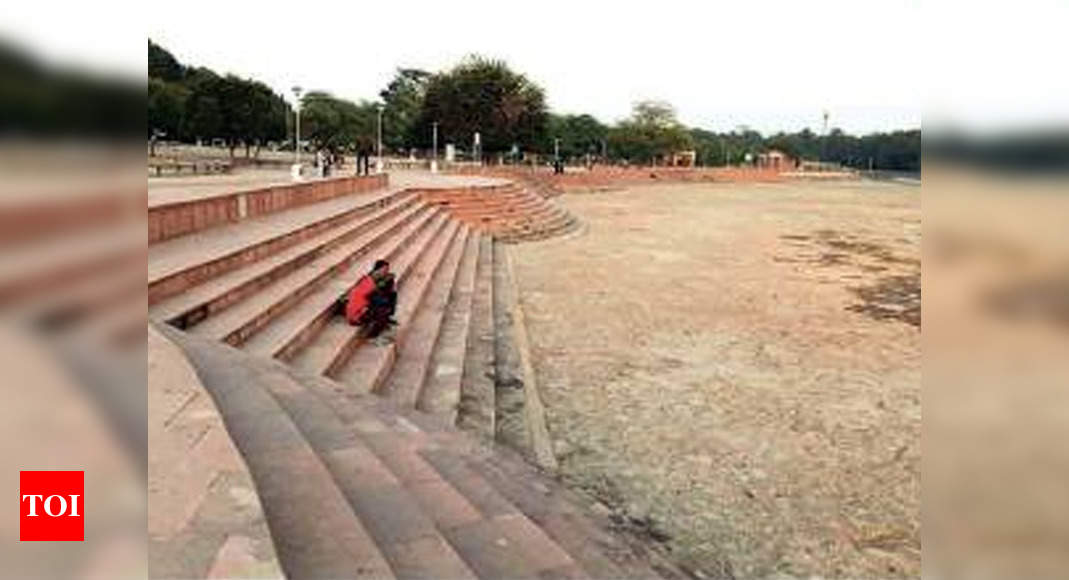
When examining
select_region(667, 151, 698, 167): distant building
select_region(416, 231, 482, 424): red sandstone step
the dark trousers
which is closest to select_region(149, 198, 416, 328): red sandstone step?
the dark trousers

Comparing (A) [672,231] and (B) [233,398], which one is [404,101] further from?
(B) [233,398]

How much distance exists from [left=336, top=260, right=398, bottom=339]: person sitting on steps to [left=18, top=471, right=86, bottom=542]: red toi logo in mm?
Answer: 7064

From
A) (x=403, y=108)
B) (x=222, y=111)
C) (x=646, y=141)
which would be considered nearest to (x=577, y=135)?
(x=646, y=141)

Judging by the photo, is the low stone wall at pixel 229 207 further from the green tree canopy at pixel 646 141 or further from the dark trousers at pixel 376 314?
the green tree canopy at pixel 646 141

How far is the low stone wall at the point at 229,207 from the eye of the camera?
9492 mm

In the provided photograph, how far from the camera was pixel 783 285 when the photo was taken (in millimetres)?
17391

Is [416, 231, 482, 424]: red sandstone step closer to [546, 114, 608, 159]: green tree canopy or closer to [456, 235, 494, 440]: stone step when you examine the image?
[456, 235, 494, 440]: stone step

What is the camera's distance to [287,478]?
428 centimetres

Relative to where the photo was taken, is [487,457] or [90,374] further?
[487,457]

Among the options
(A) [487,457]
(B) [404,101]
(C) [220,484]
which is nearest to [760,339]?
(A) [487,457]

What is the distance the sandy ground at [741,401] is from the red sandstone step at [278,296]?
2595 millimetres

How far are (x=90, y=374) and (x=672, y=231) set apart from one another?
2720cm

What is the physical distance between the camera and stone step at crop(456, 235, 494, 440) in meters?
7.56

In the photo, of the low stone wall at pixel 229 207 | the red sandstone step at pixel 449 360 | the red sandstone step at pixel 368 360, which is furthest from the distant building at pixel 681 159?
the red sandstone step at pixel 368 360
